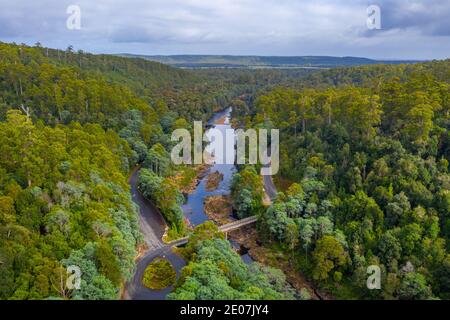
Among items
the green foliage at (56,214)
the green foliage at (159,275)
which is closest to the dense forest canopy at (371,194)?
the green foliage at (159,275)

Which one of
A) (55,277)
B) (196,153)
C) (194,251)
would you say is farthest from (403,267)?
(196,153)

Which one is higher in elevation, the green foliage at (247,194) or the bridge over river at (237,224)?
the green foliage at (247,194)

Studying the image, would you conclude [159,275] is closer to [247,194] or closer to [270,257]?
[270,257]

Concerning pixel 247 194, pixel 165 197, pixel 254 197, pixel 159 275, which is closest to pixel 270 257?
pixel 254 197

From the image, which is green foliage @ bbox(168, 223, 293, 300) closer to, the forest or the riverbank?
the forest

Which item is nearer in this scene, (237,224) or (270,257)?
(270,257)

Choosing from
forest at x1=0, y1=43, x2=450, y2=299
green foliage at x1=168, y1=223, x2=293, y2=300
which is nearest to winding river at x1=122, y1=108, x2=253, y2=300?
forest at x1=0, y1=43, x2=450, y2=299

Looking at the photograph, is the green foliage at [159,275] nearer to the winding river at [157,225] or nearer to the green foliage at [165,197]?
the winding river at [157,225]
